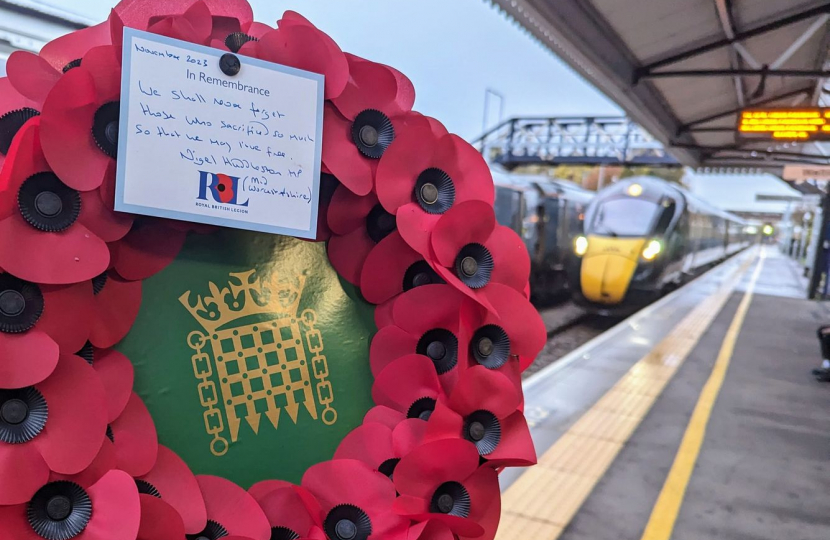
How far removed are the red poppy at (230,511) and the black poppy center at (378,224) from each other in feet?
1.72

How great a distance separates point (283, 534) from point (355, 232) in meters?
0.57

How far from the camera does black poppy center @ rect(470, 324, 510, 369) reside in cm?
119

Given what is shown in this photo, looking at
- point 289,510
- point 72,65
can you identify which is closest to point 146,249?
point 72,65

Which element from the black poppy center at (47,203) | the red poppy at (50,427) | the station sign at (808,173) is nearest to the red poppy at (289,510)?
the red poppy at (50,427)

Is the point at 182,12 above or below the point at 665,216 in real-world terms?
above

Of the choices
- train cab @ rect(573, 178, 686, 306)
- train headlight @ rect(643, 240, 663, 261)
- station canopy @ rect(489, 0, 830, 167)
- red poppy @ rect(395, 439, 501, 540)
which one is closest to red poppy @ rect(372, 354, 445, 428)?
red poppy @ rect(395, 439, 501, 540)

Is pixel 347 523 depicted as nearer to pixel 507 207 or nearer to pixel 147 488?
pixel 147 488

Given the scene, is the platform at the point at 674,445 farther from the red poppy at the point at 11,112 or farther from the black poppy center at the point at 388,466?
the red poppy at the point at 11,112

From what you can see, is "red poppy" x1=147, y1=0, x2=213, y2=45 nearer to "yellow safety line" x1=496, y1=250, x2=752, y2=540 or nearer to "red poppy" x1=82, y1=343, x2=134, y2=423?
"red poppy" x1=82, y1=343, x2=134, y2=423

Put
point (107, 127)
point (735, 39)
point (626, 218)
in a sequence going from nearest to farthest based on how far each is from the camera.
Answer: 1. point (107, 127)
2. point (735, 39)
3. point (626, 218)

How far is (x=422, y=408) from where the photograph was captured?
1174 mm

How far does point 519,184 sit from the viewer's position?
30.3ft

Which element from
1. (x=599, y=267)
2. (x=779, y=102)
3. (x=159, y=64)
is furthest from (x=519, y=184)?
(x=159, y=64)

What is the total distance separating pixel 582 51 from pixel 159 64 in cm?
419
